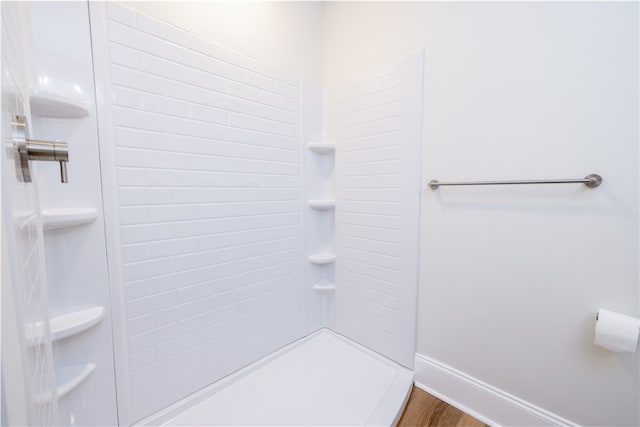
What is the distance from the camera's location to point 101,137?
93 centimetres

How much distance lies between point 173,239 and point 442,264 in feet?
4.19

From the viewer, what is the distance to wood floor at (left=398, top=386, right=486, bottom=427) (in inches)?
45.8

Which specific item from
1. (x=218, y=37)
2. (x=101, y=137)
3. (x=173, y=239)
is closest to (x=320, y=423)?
(x=173, y=239)

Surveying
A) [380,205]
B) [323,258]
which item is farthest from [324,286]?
[380,205]

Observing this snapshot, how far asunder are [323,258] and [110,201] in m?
1.14

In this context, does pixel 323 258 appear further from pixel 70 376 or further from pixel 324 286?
pixel 70 376

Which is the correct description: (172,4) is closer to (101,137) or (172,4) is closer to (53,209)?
(101,137)

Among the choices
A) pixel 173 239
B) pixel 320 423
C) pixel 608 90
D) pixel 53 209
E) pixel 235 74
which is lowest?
pixel 320 423

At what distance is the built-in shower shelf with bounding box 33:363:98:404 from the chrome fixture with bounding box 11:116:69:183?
79 centimetres

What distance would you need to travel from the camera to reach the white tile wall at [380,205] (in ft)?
4.45

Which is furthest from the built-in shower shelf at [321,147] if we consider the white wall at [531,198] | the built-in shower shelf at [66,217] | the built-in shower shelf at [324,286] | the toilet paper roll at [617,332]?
the toilet paper roll at [617,332]

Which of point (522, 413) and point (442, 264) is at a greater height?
point (442, 264)

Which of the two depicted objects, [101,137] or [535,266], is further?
[535,266]

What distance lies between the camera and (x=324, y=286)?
1.75 meters
